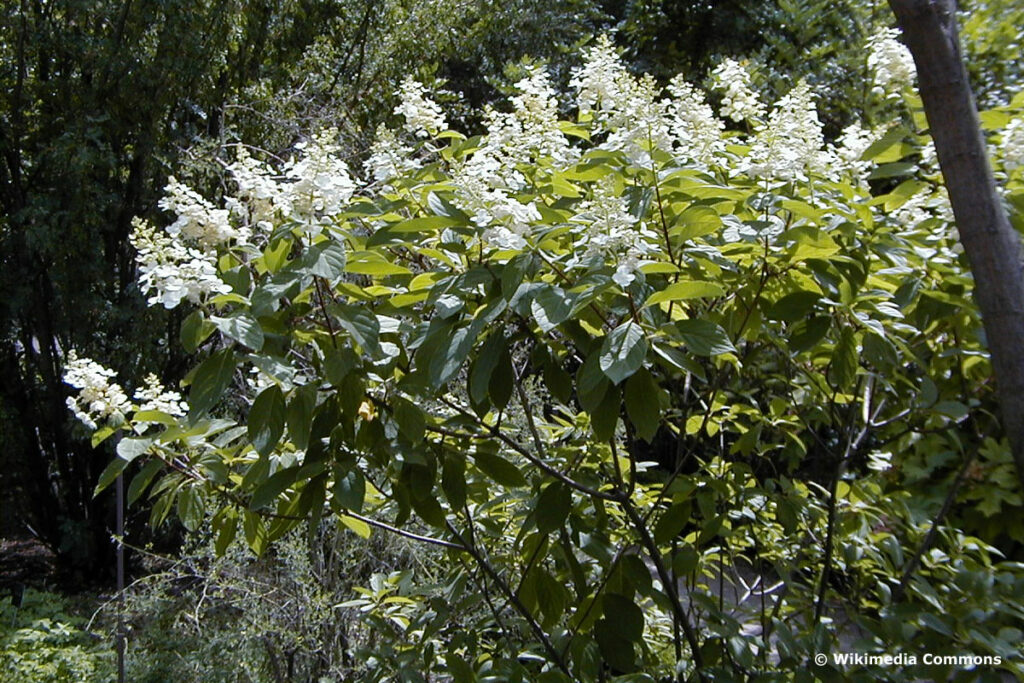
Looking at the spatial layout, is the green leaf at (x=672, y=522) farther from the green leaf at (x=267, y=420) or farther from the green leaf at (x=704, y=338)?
the green leaf at (x=267, y=420)

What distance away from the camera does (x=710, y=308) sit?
69.7 inches

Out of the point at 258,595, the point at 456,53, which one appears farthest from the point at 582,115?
the point at 456,53

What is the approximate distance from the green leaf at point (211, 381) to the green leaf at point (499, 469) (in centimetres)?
49

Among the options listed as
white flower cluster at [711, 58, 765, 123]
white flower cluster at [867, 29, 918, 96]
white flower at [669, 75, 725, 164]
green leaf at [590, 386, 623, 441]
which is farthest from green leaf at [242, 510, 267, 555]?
white flower cluster at [867, 29, 918, 96]

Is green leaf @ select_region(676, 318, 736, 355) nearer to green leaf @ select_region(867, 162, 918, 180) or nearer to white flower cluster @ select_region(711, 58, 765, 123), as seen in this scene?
green leaf @ select_region(867, 162, 918, 180)

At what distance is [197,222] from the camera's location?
138 cm

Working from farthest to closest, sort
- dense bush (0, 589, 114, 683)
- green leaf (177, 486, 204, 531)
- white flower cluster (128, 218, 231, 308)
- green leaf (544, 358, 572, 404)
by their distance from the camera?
dense bush (0, 589, 114, 683), green leaf (177, 486, 204, 531), green leaf (544, 358, 572, 404), white flower cluster (128, 218, 231, 308)

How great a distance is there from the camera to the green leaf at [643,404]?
1.32m

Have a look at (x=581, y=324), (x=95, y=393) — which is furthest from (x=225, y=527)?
(x=581, y=324)

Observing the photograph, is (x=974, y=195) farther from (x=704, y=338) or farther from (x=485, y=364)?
(x=485, y=364)

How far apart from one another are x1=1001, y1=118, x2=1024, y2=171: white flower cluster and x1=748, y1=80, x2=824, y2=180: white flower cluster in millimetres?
312

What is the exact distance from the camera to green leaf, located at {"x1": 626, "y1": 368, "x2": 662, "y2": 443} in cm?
132

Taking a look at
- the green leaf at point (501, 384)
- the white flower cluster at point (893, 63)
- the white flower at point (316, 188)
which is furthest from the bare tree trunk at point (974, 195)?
the white flower at point (316, 188)

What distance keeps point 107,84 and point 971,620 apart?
201 inches
